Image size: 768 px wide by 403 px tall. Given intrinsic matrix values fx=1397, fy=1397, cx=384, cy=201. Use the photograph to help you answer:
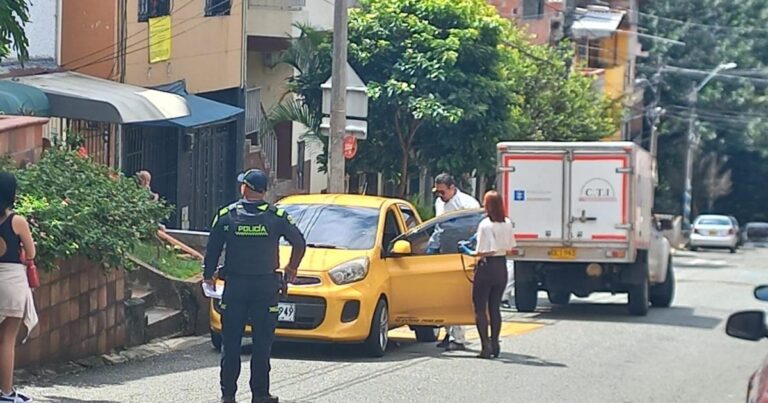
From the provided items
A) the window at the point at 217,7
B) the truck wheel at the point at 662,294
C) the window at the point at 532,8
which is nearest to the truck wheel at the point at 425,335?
the truck wheel at the point at 662,294

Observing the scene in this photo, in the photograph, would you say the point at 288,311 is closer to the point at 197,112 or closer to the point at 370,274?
the point at 370,274

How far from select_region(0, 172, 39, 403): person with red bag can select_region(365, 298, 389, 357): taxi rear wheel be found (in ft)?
15.3

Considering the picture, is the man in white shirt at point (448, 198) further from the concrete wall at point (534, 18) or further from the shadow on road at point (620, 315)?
the concrete wall at point (534, 18)

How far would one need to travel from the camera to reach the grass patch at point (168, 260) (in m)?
15.8

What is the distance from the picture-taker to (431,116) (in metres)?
24.9

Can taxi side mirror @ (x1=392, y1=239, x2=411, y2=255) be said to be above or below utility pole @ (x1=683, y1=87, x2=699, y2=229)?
below

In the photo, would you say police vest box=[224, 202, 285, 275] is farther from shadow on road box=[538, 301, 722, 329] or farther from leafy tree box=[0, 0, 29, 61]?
shadow on road box=[538, 301, 722, 329]

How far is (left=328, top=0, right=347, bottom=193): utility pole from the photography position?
727 inches

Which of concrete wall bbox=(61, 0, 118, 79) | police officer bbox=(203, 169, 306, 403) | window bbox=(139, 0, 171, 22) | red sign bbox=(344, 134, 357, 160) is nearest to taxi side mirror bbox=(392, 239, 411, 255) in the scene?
police officer bbox=(203, 169, 306, 403)

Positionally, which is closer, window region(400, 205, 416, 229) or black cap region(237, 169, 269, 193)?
black cap region(237, 169, 269, 193)

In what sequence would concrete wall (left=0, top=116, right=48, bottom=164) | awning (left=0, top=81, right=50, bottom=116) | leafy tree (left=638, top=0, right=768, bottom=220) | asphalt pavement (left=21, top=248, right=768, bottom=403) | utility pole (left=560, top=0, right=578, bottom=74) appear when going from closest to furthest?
asphalt pavement (left=21, top=248, right=768, bottom=403) → concrete wall (left=0, top=116, right=48, bottom=164) → awning (left=0, top=81, right=50, bottom=116) → utility pole (left=560, top=0, right=578, bottom=74) → leafy tree (left=638, top=0, right=768, bottom=220)

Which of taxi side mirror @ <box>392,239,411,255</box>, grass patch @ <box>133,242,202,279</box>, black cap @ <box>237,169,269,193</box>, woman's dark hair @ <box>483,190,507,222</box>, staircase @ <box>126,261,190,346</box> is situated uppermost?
black cap @ <box>237,169,269,193</box>

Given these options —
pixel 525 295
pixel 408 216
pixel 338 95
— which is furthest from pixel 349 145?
pixel 525 295

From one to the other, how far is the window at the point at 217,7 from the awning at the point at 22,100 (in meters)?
8.03
